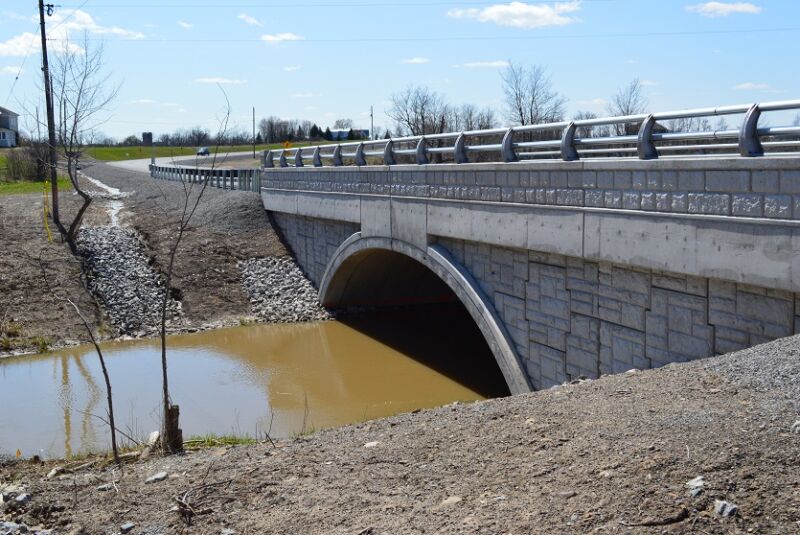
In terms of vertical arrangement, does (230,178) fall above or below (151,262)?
above

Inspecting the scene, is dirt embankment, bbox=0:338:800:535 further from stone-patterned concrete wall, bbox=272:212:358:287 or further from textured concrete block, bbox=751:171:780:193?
stone-patterned concrete wall, bbox=272:212:358:287

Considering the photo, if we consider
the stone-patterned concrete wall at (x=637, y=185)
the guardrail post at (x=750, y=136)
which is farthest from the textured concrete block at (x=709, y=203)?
the guardrail post at (x=750, y=136)

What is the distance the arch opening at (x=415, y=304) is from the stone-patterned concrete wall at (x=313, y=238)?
0.49 m

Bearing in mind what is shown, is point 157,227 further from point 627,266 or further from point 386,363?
point 627,266

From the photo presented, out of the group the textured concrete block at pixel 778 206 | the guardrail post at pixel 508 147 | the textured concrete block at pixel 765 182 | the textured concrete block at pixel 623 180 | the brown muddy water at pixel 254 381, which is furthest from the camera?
the brown muddy water at pixel 254 381

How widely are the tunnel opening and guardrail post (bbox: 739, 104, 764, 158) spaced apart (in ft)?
28.7

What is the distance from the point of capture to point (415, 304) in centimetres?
2202

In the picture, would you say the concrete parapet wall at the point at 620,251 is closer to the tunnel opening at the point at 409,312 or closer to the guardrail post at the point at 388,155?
the guardrail post at the point at 388,155

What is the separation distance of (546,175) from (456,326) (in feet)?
31.3

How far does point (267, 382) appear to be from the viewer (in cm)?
1570

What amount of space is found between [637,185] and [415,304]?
1321 cm

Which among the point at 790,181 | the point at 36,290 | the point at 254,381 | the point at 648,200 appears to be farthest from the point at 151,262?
the point at 790,181

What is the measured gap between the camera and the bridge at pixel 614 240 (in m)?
7.71

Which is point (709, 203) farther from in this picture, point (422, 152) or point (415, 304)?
point (415, 304)
